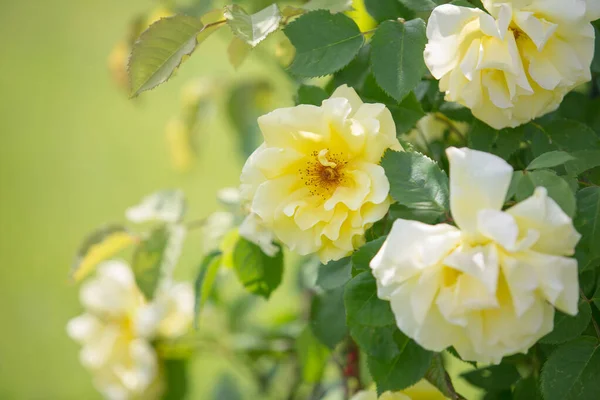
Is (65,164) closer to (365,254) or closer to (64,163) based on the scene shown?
(64,163)

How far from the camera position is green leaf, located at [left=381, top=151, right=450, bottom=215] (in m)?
0.32

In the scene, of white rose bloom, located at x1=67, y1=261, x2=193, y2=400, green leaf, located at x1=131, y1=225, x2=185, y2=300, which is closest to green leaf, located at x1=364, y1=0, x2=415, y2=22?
green leaf, located at x1=131, y1=225, x2=185, y2=300

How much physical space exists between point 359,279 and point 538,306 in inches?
3.4

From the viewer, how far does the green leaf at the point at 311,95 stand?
0.38 metres

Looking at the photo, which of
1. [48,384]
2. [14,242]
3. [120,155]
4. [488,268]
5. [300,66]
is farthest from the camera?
[120,155]

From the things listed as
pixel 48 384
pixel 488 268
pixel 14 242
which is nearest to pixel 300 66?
pixel 488 268

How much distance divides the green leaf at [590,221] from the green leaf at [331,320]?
18cm

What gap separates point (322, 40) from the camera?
15.1 inches

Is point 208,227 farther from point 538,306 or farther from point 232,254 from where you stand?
point 538,306

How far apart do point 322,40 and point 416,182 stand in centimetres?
11

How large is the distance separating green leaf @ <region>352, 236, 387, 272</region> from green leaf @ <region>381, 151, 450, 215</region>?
24mm

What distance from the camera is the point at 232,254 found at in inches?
18.4

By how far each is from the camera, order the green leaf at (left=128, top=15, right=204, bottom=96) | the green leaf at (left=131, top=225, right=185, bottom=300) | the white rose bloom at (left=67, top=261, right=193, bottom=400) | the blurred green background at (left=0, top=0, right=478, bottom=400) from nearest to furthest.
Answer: the green leaf at (left=128, top=15, right=204, bottom=96) < the green leaf at (left=131, top=225, right=185, bottom=300) < the white rose bloom at (left=67, top=261, right=193, bottom=400) < the blurred green background at (left=0, top=0, right=478, bottom=400)

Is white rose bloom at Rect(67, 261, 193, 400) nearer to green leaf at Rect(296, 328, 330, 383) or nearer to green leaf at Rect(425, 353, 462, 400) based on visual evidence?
green leaf at Rect(296, 328, 330, 383)
